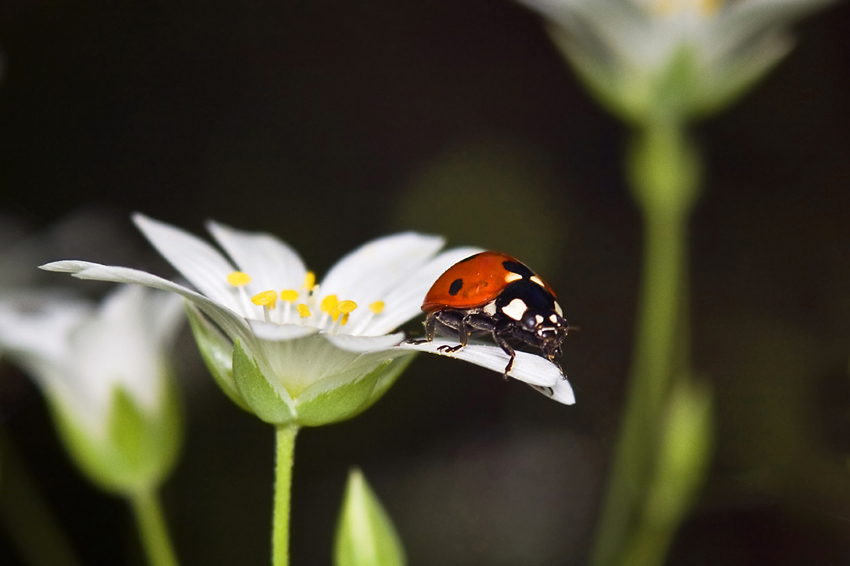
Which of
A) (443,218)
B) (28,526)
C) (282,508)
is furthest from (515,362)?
(443,218)

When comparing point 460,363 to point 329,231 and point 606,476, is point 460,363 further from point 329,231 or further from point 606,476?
point 329,231

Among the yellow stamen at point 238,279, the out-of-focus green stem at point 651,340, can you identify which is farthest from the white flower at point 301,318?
the out-of-focus green stem at point 651,340

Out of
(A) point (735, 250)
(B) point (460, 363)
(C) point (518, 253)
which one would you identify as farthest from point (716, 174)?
(B) point (460, 363)

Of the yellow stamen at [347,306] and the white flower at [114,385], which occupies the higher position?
the yellow stamen at [347,306]

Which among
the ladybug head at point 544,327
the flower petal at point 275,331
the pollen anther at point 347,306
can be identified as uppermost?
the ladybug head at point 544,327

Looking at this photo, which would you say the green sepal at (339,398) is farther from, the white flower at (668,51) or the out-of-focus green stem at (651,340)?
the white flower at (668,51)

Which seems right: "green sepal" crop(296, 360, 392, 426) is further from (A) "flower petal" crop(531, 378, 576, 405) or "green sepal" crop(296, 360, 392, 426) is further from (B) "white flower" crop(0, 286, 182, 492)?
(B) "white flower" crop(0, 286, 182, 492)
